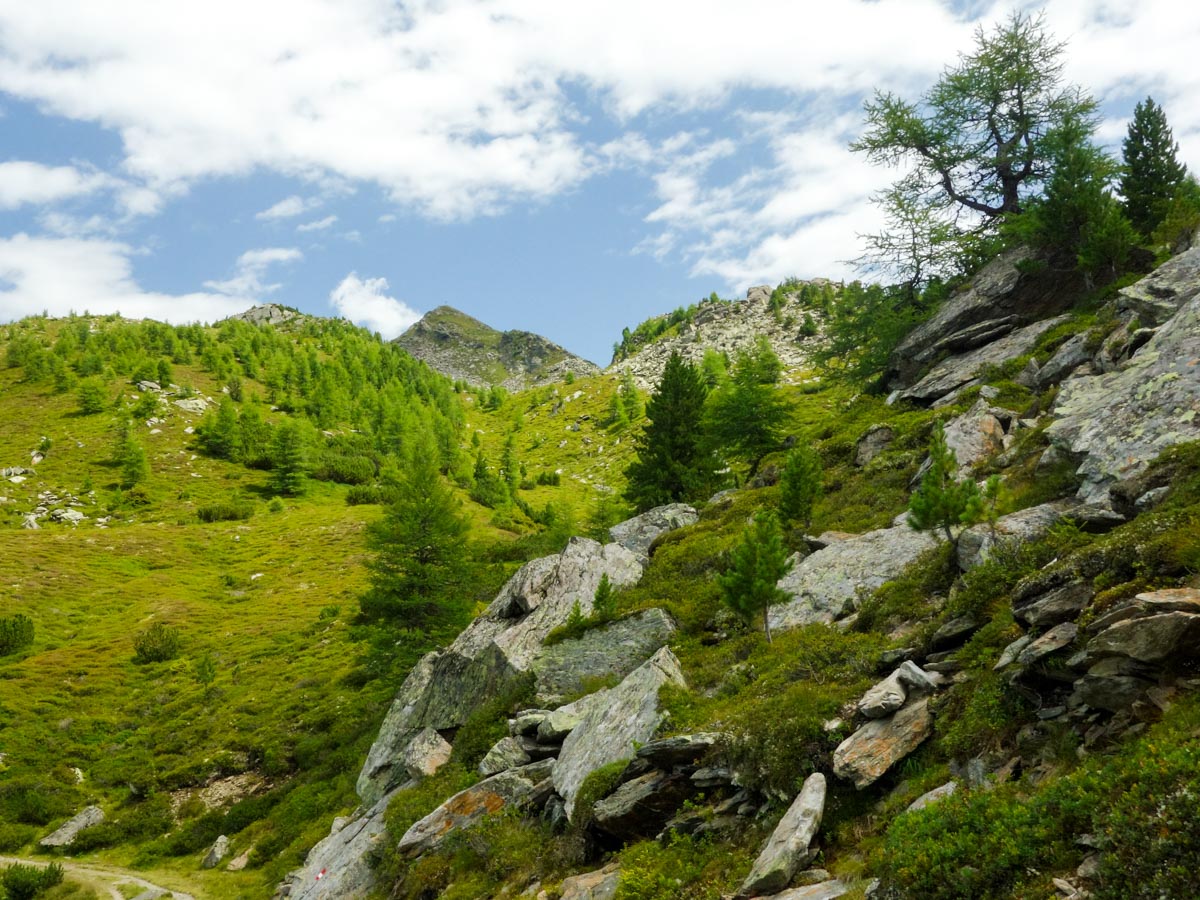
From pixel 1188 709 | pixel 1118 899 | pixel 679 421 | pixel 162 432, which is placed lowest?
pixel 1118 899

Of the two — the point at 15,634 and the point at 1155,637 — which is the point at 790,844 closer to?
the point at 1155,637

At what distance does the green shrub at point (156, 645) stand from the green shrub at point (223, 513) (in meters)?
36.2

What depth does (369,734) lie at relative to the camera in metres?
36.0

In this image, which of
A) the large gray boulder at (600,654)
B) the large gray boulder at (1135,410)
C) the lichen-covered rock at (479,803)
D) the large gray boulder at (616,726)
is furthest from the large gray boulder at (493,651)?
the large gray boulder at (1135,410)

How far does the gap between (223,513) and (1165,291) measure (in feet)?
337

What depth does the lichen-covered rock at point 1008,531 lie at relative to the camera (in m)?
12.5

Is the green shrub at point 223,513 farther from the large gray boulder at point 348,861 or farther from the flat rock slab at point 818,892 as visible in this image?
the flat rock slab at point 818,892

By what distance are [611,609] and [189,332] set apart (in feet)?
621

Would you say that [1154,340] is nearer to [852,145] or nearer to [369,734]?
[852,145]

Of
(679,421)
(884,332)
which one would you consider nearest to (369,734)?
(679,421)

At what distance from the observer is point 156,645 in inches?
2219

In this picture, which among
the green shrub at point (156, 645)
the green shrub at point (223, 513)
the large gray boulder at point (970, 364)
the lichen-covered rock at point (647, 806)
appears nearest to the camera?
the lichen-covered rock at point (647, 806)

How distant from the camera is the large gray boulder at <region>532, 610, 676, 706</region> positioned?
19.6m

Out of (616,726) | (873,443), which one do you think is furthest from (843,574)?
(873,443)
